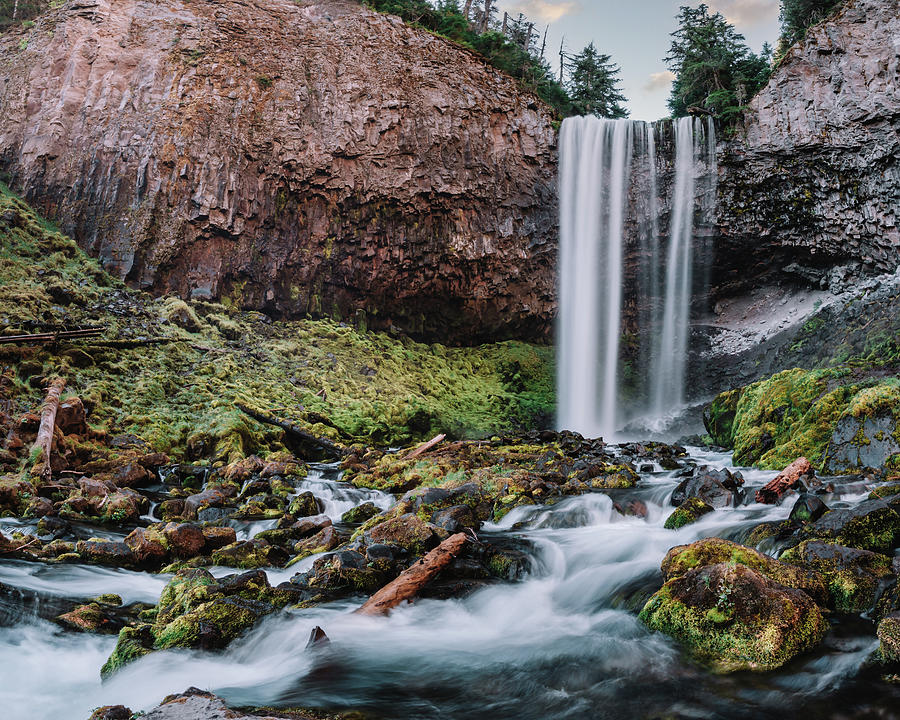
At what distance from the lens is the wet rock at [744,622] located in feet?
10.1

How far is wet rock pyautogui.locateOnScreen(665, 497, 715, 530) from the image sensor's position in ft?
19.8

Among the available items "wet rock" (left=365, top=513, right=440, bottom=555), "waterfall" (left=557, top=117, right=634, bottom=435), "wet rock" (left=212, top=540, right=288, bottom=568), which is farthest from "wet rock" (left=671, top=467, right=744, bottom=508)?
"waterfall" (left=557, top=117, right=634, bottom=435)

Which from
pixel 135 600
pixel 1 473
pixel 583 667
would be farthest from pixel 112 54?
pixel 583 667

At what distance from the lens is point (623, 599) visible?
4.49m

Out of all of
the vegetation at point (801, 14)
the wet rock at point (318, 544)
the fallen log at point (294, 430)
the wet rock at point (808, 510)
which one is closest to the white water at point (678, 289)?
the vegetation at point (801, 14)

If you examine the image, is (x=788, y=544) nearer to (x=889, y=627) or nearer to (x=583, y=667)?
(x=889, y=627)

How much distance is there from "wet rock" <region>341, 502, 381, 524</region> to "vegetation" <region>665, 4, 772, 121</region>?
18.7 meters

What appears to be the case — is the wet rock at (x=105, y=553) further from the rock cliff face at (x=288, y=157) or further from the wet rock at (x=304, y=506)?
the rock cliff face at (x=288, y=157)

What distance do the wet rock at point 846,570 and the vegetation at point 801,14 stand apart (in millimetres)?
22558

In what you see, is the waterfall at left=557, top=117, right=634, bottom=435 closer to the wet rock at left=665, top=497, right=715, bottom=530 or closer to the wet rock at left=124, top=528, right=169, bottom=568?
the wet rock at left=665, top=497, right=715, bottom=530

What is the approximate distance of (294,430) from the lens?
1217 cm

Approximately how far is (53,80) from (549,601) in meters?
22.6

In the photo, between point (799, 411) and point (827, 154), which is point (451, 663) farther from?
point (827, 154)

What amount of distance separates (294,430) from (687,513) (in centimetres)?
879
